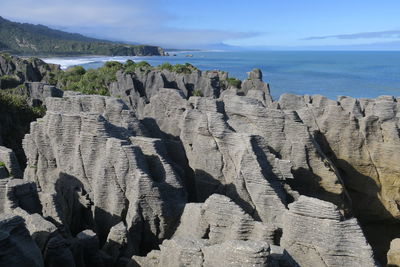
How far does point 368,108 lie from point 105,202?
47.7ft

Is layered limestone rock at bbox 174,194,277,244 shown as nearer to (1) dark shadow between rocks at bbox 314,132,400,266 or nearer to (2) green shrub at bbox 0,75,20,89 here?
(1) dark shadow between rocks at bbox 314,132,400,266

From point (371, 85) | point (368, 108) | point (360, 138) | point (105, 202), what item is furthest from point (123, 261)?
point (371, 85)

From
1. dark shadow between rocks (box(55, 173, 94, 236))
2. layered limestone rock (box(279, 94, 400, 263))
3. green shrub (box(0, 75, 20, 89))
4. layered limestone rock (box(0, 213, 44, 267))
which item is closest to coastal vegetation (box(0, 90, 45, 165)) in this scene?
dark shadow between rocks (box(55, 173, 94, 236))

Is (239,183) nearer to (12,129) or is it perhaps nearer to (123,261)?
(123,261)

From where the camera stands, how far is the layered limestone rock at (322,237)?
31.8 ft

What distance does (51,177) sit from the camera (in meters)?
15.8

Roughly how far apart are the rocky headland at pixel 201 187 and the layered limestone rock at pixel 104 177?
37 mm

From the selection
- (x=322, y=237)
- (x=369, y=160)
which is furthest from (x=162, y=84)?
(x=322, y=237)

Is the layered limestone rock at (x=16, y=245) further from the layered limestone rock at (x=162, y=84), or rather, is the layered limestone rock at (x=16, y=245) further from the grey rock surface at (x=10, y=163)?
the layered limestone rock at (x=162, y=84)

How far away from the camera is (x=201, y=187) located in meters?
15.4

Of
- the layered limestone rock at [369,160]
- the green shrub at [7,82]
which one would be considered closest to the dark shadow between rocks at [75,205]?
the layered limestone rock at [369,160]

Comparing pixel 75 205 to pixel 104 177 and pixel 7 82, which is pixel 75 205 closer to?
pixel 104 177

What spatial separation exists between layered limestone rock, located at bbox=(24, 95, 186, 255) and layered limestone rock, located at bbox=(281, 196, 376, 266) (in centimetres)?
416

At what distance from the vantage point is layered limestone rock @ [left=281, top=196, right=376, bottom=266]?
31.8 feet
